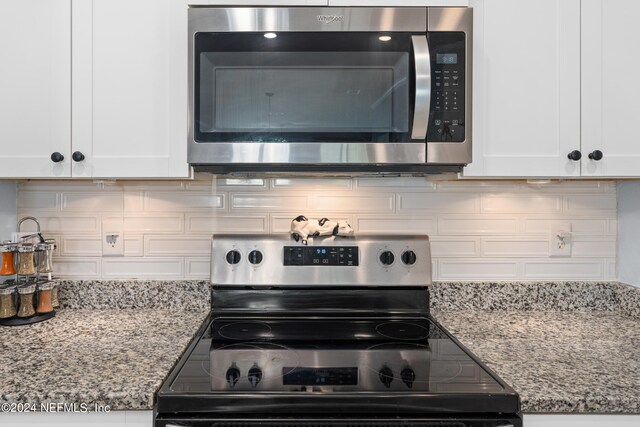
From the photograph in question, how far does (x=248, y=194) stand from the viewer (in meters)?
1.66

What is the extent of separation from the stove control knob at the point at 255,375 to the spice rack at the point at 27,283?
2.74ft

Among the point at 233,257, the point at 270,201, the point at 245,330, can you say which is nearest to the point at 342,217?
the point at 270,201

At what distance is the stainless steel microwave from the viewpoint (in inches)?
49.0

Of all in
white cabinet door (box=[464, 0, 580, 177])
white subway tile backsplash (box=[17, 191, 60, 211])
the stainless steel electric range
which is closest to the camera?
the stainless steel electric range

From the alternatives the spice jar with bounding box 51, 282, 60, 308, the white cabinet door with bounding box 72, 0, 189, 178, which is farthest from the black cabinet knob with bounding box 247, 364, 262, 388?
the spice jar with bounding box 51, 282, 60, 308

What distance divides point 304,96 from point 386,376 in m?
0.77

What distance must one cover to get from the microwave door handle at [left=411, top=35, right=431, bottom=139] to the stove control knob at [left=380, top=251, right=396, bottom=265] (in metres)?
0.45

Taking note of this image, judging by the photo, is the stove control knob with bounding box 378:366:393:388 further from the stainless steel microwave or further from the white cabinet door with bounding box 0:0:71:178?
the white cabinet door with bounding box 0:0:71:178

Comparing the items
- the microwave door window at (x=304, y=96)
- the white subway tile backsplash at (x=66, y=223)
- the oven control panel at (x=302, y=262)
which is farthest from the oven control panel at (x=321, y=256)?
the white subway tile backsplash at (x=66, y=223)

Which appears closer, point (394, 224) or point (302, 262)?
point (302, 262)

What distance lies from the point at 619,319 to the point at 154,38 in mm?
1796

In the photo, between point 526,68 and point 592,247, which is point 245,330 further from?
point 592,247

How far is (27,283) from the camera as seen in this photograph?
4.79 feet

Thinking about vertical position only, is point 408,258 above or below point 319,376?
above
